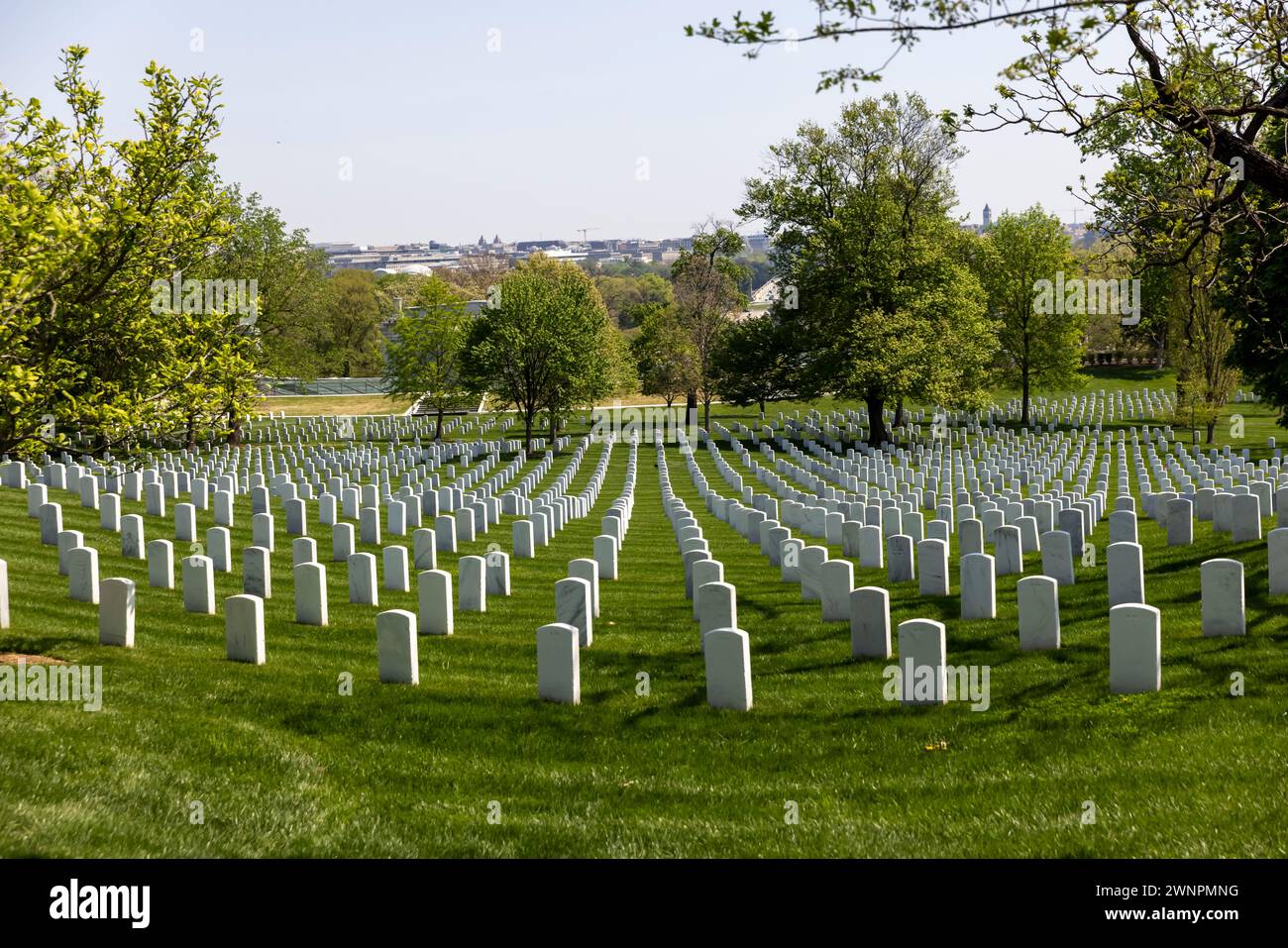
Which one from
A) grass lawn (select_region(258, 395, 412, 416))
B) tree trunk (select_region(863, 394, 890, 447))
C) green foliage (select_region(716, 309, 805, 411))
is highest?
green foliage (select_region(716, 309, 805, 411))

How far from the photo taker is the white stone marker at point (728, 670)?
8.82 metres

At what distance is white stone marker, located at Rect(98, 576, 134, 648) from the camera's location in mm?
10969

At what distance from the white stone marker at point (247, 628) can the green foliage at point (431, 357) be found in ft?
143

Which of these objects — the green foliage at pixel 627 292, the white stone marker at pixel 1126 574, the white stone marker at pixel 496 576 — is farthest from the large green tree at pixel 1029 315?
the green foliage at pixel 627 292

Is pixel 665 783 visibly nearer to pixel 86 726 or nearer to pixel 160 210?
pixel 86 726

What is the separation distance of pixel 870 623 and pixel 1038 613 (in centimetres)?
155

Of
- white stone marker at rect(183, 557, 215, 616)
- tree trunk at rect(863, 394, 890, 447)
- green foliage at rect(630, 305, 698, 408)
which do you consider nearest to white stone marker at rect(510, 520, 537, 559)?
white stone marker at rect(183, 557, 215, 616)

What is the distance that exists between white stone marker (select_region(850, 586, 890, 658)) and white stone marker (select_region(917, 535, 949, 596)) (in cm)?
299

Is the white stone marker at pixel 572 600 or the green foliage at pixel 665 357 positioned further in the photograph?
the green foliage at pixel 665 357

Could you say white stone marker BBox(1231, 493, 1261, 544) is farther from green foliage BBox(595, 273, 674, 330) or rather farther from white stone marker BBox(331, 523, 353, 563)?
green foliage BBox(595, 273, 674, 330)

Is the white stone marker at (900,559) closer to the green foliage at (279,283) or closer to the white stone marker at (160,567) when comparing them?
the white stone marker at (160,567)

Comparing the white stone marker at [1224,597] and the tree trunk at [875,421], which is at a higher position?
the tree trunk at [875,421]

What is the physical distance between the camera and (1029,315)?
57.6 m
